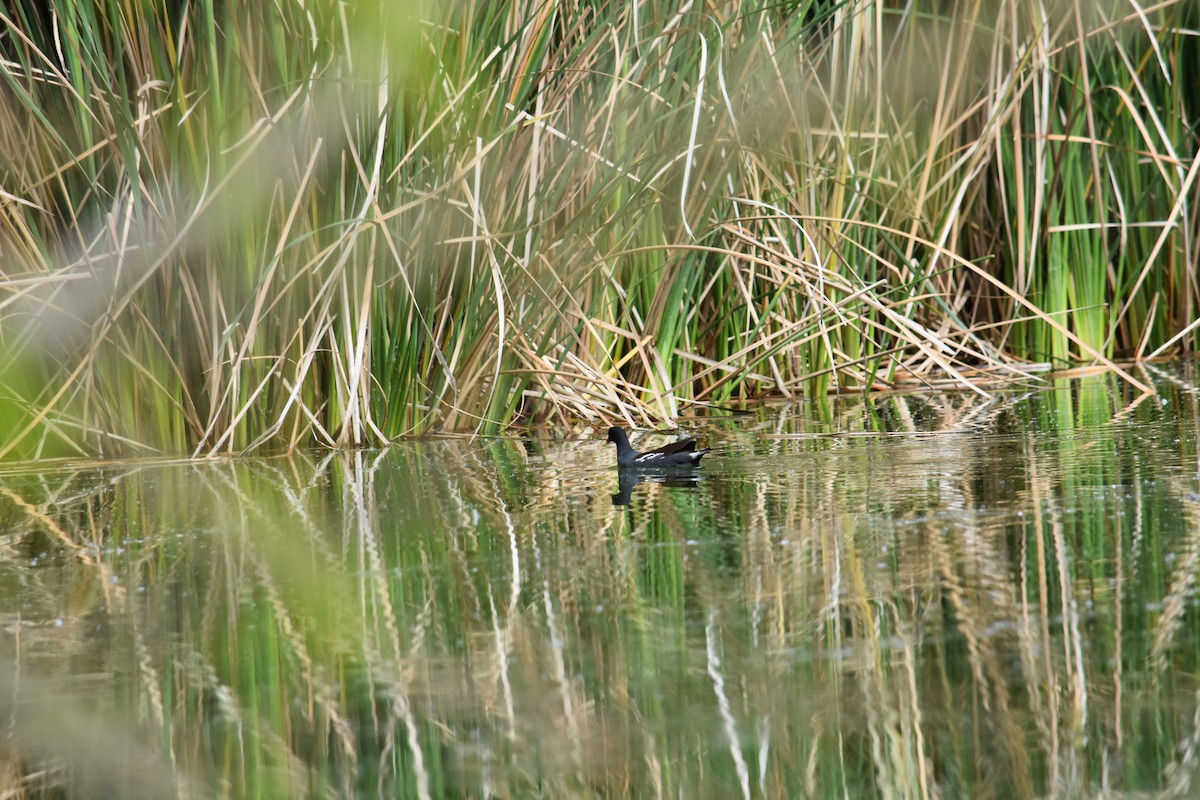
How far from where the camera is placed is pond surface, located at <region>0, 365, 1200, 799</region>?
1487 millimetres

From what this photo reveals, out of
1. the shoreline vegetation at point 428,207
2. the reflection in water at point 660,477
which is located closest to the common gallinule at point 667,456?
the reflection in water at point 660,477

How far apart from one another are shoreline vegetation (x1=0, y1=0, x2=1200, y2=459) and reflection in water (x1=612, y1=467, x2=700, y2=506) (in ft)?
2.36

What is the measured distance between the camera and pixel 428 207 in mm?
4031

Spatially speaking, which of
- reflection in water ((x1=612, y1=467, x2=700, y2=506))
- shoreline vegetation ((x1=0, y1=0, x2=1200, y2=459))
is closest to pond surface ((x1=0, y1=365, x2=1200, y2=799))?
reflection in water ((x1=612, y1=467, x2=700, y2=506))

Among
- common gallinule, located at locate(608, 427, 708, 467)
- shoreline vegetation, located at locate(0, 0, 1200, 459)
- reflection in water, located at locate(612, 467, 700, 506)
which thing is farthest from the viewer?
shoreline vegetation, located at locate(0, 0, 1200, 459)

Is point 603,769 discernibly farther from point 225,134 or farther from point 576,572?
point 225,134

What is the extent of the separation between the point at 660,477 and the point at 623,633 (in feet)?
4.78

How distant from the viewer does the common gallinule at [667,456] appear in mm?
3477

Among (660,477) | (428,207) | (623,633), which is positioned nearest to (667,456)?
(660,477)

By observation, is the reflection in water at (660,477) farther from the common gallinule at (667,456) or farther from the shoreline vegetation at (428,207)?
the shoreline vegetation at (428,207)

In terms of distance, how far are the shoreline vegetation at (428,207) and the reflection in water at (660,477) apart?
2.36 ft

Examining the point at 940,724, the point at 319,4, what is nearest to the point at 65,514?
the point at 319,4

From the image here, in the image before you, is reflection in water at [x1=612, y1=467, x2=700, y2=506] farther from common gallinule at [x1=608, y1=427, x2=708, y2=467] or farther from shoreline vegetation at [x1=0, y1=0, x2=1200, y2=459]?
shoreline vegetation at [x1=0, y1=0, x2=1200, y2=459]

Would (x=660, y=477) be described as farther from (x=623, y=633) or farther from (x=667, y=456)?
(x=623, y=633)
